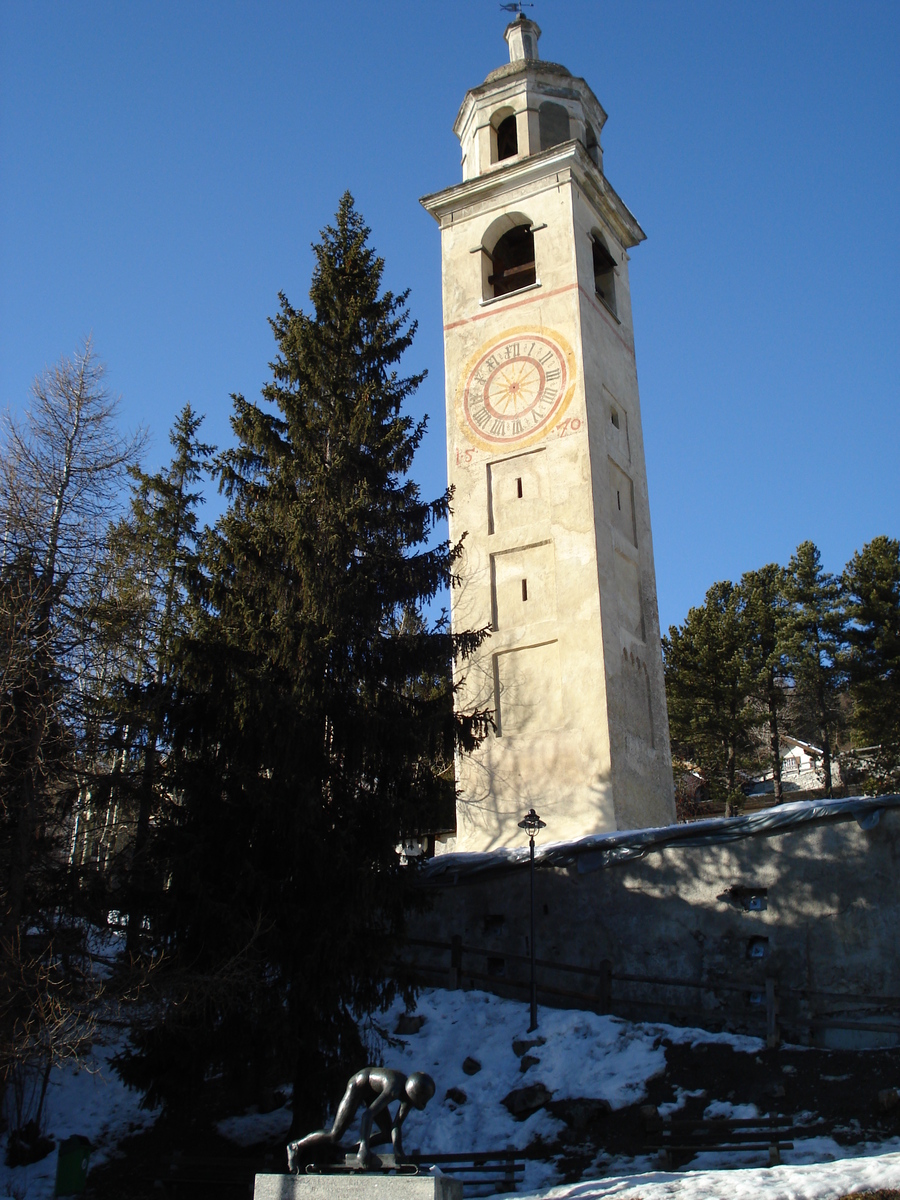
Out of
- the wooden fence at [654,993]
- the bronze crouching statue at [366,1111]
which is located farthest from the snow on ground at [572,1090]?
the bronze crouching statue at [366,1111]

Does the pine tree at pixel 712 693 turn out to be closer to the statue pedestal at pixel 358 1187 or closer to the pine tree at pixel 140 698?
the pine tree at pixel 140 698

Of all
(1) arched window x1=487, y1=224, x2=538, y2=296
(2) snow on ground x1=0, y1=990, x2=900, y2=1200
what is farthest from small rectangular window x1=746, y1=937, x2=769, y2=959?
(1) arched window x1=487, y1=224, x2=538, y2=296

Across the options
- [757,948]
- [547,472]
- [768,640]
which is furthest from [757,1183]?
[768,640]

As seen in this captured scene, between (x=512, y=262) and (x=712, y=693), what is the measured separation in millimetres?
13042

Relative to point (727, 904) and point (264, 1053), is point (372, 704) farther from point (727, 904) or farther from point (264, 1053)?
point (727, 904)

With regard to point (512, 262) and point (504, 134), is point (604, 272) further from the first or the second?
point (504, 134)

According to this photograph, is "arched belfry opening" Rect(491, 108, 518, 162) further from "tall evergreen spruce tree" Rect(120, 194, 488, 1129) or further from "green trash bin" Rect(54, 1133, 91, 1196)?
"green trash bin" Rect(54, 1133, 91, 1196)

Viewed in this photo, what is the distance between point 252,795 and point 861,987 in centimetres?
836

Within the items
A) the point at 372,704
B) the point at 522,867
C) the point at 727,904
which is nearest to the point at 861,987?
the point at 727,904

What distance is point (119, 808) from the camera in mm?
14195

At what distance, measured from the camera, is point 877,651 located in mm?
30234

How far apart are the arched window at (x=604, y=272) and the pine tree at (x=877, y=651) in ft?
34.5

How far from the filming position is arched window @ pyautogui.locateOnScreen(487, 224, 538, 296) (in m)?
27.5

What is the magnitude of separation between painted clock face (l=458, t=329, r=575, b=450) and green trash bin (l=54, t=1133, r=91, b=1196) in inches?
650
